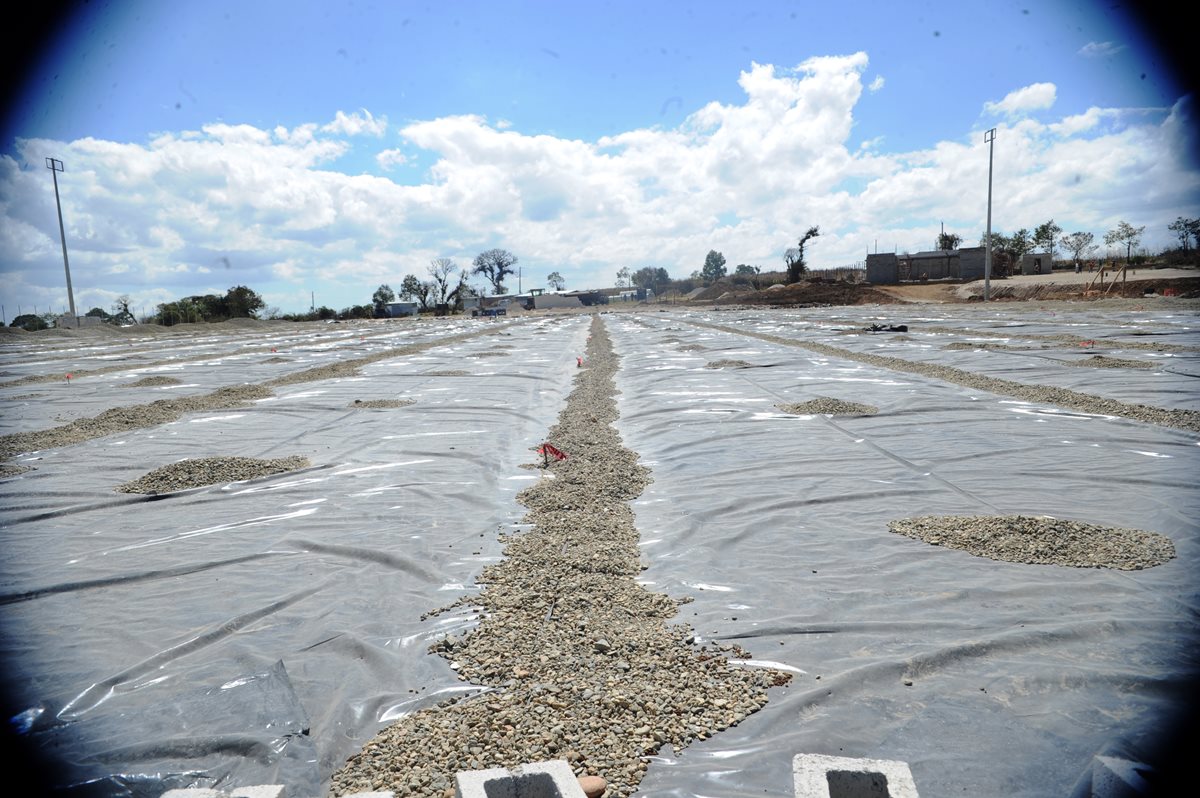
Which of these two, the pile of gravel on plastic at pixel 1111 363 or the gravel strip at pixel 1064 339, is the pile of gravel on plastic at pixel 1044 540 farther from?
the gravel strip at pixel 1064 339

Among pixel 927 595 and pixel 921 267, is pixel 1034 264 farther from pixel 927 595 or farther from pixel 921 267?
pixel 927 595

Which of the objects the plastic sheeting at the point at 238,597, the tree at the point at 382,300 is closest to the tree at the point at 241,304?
the tree at the point at 382,300

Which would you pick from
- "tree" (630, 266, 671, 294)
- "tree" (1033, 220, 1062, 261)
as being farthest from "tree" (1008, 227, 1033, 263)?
"tree" (630, 266, 671, 294)

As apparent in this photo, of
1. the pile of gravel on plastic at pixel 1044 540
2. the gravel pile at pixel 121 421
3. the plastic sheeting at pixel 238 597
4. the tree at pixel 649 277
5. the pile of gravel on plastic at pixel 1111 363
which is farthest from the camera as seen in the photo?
the tree at pixel 649 277

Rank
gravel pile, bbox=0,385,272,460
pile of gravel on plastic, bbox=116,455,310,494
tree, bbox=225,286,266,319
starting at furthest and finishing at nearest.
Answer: tree, bbox=225,286,266,319, gravel pile, bbox=0,385,272,460, pile of gravel on plastic, bbox=116,455,310,494

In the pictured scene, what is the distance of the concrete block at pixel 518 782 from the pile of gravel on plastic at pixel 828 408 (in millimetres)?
5983

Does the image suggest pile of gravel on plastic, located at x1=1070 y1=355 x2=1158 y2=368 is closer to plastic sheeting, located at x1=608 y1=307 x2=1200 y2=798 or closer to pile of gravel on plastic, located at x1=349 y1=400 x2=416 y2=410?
plastic sheeting, located at x1=608 y1=307 x2=1200 y2=798

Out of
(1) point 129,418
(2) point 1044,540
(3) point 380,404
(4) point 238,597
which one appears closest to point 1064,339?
(2) point 1044,540

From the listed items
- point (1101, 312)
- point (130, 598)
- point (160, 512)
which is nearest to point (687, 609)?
point (130, 598)

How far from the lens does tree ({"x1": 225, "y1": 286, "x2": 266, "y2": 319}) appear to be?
2062 inches

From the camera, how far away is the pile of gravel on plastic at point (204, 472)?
513 cm

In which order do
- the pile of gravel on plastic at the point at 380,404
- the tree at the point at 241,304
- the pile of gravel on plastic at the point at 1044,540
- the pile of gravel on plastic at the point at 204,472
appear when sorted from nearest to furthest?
1. the pile of gravel on plastic at the point at 1044,540
2. the pile of gravel on plastic at the point at 204,472
3. the pile of gravel on plastic at the point at 380,404
4. the tree at the point at 241,304

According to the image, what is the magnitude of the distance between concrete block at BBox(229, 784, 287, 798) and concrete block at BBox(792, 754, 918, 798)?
1.37 m

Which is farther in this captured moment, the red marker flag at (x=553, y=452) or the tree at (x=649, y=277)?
the tree at (x=649, y=277)
